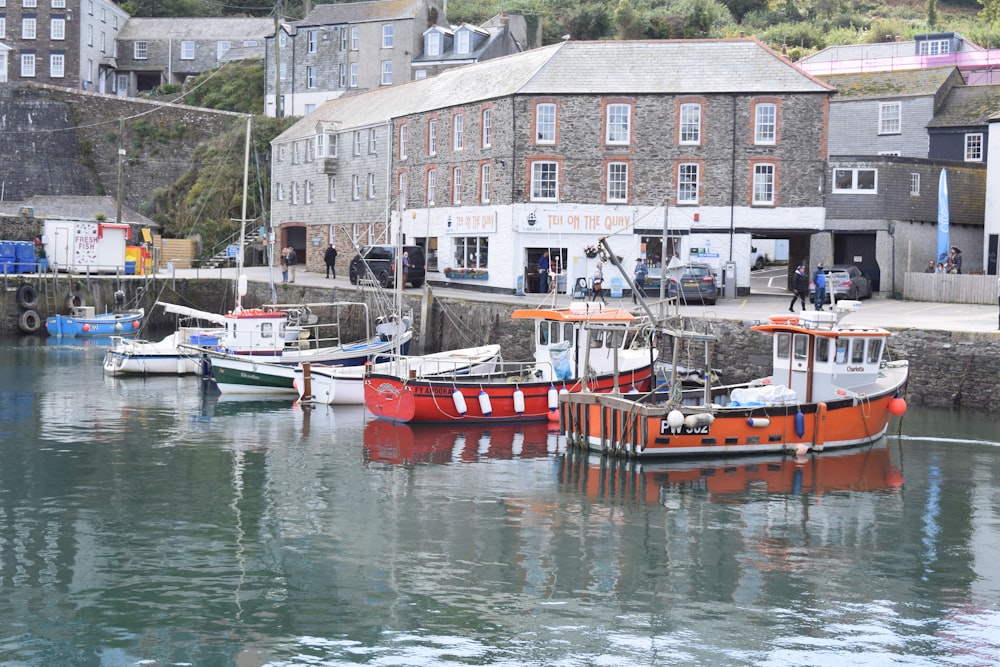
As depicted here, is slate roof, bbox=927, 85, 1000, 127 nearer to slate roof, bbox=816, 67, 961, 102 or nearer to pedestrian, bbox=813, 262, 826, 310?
slate roof, bbox=816, 67, 961, 102

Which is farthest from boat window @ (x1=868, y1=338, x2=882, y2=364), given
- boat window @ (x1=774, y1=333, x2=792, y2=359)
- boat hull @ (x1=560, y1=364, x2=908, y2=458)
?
boat window @ (x1=774, y1=333, x2=792, y2=359)

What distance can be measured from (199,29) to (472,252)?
165 feet

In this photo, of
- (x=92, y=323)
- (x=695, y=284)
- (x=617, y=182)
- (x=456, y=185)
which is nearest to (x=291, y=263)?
(x=92, y=323)

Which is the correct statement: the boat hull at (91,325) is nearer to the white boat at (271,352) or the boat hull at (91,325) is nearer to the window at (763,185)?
the white boat at (271,352)

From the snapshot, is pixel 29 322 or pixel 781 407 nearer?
pixel 781 407

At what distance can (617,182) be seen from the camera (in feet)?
152

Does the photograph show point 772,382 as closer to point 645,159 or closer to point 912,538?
point 912,538

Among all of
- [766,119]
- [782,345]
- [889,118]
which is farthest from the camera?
[889,118]

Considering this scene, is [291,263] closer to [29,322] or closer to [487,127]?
[29,322]

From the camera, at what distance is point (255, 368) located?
36.3 metres

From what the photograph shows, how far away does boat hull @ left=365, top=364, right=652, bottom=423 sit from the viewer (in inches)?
1193

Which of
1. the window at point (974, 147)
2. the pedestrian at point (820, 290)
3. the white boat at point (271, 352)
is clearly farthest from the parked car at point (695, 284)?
the window at point (974, 147)

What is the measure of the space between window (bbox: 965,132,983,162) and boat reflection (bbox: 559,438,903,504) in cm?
2866

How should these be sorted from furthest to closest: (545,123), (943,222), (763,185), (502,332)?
1. (545,123)
2. (763,185)
3. (943,222)
4. (502,332)
